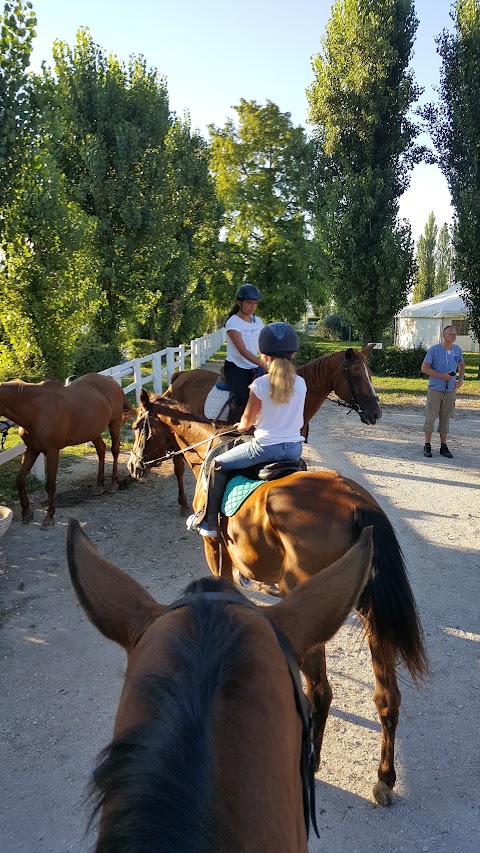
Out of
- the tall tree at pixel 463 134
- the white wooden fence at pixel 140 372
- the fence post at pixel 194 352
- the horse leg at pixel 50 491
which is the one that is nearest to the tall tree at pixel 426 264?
the tall tree at pixel 463 134

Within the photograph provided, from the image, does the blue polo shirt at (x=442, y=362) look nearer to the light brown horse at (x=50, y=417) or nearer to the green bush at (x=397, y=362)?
the light brown horse at (x=50, y=417)

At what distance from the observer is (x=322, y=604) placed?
1.36 meters

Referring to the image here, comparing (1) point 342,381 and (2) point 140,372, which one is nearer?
(1) point 342,381

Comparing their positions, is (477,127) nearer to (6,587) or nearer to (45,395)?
(45,395)

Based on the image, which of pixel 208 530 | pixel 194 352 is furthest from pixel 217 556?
pixel 194 352

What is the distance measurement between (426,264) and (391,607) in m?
50.2

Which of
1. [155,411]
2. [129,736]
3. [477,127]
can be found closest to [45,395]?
[155,411]

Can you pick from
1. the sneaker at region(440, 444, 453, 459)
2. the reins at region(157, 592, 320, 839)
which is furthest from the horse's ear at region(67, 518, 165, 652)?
the sneaker at region(440, 444, 453, 459)

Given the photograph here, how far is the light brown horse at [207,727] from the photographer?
0.83 meters

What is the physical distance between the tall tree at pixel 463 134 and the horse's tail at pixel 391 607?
18995mm

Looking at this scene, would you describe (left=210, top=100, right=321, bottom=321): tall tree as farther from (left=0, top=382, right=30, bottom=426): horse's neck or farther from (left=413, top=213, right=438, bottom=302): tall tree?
(left=413, top=213, right=438, bottom=302): tall tree

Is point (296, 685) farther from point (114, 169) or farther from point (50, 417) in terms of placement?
point (114, 169)

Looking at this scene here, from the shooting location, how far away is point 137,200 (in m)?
17.0

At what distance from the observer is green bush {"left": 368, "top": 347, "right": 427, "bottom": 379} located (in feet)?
68.0
